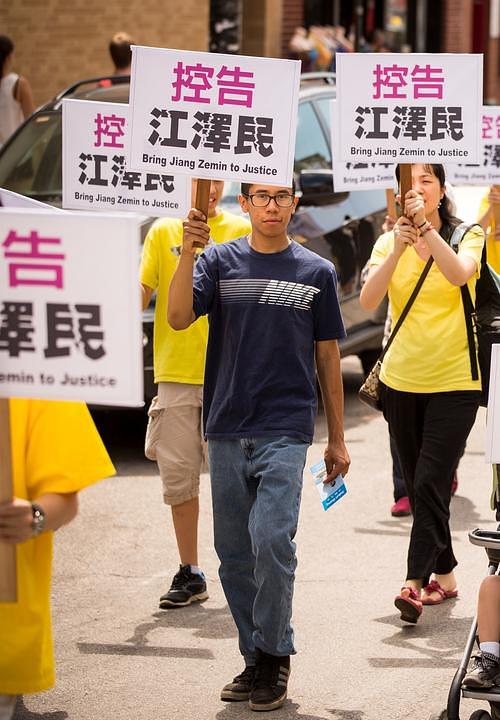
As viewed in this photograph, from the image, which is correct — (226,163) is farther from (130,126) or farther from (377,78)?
(377,78)

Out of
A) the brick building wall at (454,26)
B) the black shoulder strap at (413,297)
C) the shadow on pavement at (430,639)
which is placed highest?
the brick building wall at (454,26)

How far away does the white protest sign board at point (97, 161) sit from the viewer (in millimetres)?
7352

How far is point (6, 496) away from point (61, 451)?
0.74 feet

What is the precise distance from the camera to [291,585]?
5.74 meters

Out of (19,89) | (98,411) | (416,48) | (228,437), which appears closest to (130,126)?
(228,437)

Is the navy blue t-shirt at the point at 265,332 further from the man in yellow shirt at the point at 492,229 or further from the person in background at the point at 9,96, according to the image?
the person in background at the point at 9,96

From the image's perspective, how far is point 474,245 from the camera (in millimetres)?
6730

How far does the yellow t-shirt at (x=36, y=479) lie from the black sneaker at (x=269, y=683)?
5.47 ft

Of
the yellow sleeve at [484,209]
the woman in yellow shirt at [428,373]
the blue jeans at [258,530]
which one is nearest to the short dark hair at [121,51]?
the yellow sleeve at [484,209]

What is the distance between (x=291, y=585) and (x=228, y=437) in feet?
1.92

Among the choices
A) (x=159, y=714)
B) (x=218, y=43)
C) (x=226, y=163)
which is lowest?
(x=159, y=714)

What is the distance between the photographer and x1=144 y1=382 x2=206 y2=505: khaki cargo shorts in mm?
7109

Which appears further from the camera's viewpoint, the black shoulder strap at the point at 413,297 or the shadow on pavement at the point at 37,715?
the black shoulder strap at the point at 413,297

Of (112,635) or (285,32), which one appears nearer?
(112,635)
